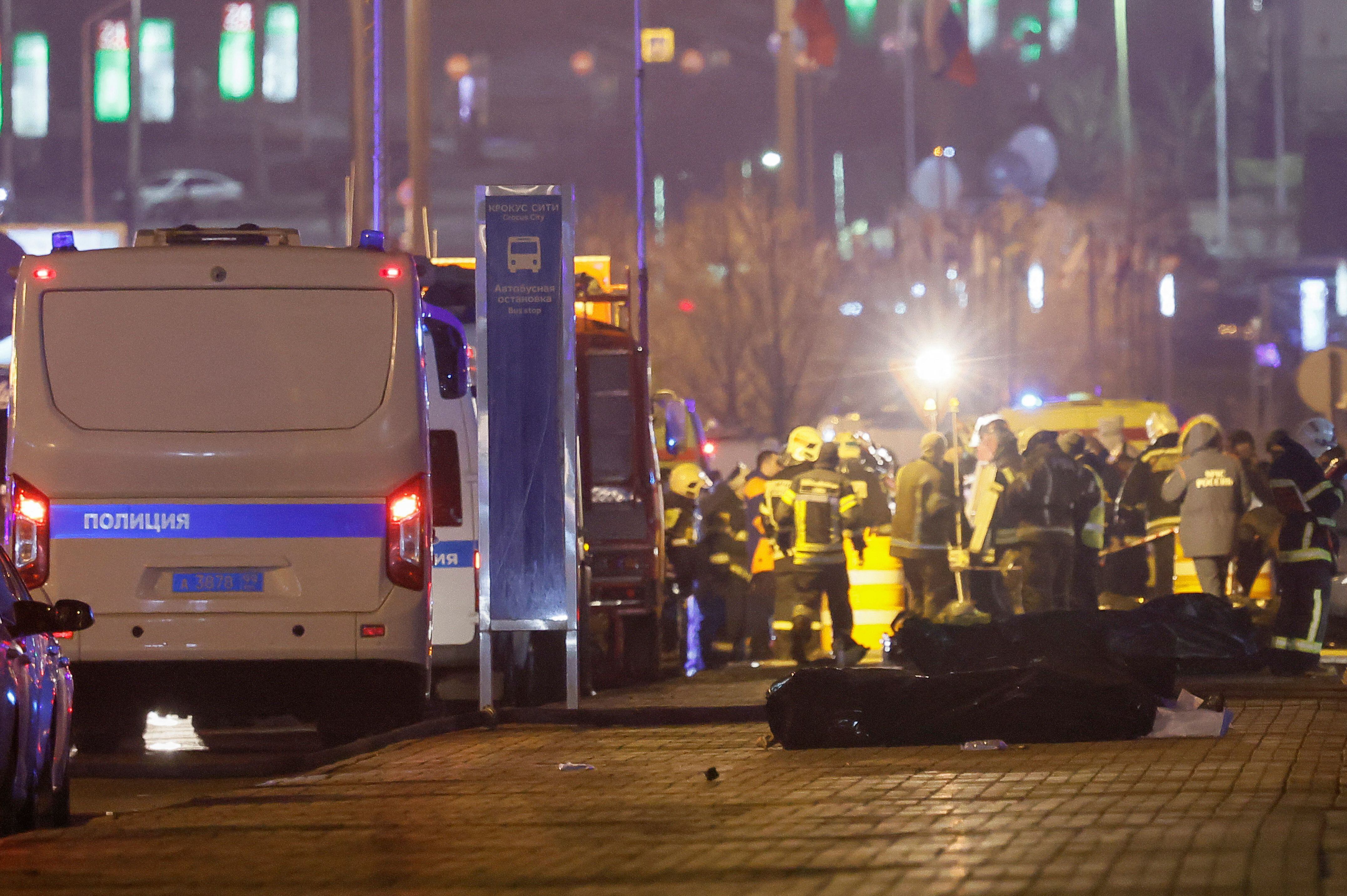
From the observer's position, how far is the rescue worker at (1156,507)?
20359 millimetres

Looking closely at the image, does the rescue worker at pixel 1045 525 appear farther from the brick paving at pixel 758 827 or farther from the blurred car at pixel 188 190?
the blurred car at pixel 188 190

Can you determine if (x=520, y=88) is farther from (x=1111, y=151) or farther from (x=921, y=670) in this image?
(x=921, y=670)

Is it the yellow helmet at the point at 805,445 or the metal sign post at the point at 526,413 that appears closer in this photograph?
the metal sign post at the point at 526,413

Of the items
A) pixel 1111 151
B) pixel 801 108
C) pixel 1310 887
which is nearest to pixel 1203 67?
pixel 1111 151

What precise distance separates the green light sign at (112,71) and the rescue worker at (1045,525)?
41.9 m

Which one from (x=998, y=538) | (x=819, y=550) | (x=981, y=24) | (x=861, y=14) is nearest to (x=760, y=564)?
(x=819, y=550)

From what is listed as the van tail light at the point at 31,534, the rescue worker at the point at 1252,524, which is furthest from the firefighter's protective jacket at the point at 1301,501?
the van tail light at the point at 31,534

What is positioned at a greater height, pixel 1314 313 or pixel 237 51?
pixel 237 51

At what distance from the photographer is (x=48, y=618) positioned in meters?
9.01

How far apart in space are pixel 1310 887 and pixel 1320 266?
6355cm

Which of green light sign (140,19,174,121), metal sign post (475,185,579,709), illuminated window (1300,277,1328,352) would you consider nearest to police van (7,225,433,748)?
metal sign post (475,185,579,709)

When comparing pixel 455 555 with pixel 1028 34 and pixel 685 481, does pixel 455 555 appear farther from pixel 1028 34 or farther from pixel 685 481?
pixel 1028 34

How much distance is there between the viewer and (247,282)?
12.2m

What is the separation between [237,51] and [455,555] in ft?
115
